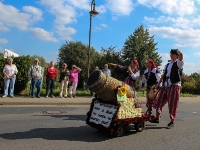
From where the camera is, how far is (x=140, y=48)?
40.0 m

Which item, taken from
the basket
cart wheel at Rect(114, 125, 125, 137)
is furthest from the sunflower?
cart wheel at Rect(114, 125, 125, 137)

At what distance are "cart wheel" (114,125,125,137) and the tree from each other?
34.5 m

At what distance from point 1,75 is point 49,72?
7.74 ft

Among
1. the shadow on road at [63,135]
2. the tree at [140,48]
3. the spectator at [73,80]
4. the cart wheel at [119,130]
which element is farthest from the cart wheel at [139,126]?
the tree at [140,48]

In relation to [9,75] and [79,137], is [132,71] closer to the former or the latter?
[79,137]

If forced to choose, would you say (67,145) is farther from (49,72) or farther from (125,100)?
(49,72)

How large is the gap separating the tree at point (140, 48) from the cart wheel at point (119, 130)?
3455 cm

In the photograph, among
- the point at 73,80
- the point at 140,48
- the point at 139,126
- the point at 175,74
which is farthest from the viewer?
the point at 140,48

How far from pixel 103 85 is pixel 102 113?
2.53 ft

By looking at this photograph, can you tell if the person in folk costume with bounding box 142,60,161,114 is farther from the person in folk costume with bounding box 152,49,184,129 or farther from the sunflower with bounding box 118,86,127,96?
the sunflower with bounding box 118,86,127,96

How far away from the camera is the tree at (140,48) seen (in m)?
39.8

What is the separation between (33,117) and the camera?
7391 mm

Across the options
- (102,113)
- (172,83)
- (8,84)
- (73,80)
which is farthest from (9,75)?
(172,83)

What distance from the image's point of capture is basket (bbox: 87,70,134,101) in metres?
5.09
